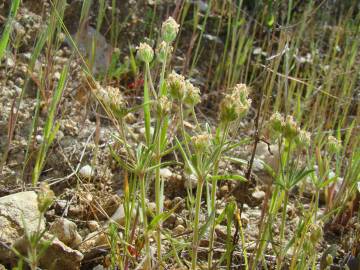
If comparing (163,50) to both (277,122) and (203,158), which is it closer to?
(277,122)

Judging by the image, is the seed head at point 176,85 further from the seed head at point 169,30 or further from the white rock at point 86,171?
the white rock at point 86,171

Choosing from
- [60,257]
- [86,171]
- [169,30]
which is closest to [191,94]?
[169,30]

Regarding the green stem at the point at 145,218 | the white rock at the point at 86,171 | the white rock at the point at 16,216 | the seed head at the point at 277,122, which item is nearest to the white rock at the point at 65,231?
the white rock at the point at 16,216

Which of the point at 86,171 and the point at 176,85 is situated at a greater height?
the point at 176,85

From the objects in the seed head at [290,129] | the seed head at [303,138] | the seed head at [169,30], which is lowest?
the seed head at [303,138]

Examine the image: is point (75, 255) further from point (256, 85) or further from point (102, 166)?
point (256, 85)

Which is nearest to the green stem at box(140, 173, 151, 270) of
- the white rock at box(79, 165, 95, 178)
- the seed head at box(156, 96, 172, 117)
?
the seed head at box(156, 96, 172, 117)
